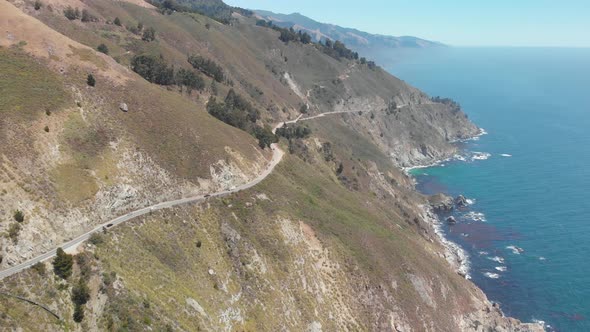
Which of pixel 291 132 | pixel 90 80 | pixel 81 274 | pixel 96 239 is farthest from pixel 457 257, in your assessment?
pixel 90 80

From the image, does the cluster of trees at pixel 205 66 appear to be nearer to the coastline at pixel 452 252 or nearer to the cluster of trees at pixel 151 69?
the cluster of trees at pixel 151 69

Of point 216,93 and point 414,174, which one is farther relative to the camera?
point 414,174

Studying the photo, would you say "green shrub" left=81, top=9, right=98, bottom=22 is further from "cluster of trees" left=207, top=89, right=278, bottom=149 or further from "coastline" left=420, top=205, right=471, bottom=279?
"coastline" left=420, top=205, right=471, bottom=279

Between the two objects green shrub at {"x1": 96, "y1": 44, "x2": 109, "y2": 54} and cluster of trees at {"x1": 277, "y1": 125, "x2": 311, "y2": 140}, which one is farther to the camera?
cluster of trees at {"x1": 277, "y1": 125, "x2": 311, "y2": 140}

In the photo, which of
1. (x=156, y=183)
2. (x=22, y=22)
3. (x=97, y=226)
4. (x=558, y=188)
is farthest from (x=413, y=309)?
(x=558, y=188)

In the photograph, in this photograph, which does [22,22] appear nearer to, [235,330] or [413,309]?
[235,330]

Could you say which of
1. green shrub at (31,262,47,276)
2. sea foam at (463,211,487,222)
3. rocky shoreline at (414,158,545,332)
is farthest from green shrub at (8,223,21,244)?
sea foam at (463,211,487,222)
